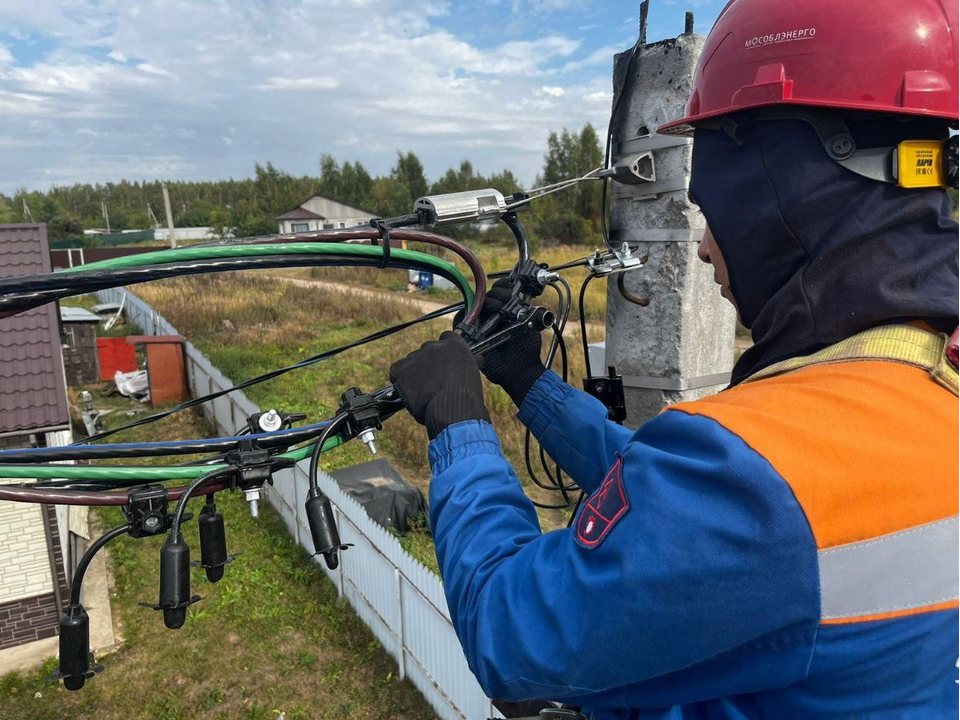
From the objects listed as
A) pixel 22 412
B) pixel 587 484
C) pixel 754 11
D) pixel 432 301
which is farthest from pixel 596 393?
pixel 432 301

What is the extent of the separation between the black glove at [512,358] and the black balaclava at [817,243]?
83 cm

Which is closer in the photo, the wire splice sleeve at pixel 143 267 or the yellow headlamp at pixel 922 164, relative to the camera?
the yellow headlamp at pixel 922 164

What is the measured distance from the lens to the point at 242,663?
6730 mm

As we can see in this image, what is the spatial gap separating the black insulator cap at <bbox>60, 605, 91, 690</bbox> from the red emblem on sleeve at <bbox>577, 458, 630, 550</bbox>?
1.57 m

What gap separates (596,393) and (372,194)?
6096 cm

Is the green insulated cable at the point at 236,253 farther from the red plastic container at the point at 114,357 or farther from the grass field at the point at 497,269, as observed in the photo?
the grass field at the point at 497,269

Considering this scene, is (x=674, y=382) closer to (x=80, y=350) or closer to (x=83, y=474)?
(x=83, y=474)

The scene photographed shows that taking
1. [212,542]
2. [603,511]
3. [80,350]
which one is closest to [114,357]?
[80,350]

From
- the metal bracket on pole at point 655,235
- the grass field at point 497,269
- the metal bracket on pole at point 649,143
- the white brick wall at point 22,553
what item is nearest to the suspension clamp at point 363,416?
the metal bracket on pole at point 655,235

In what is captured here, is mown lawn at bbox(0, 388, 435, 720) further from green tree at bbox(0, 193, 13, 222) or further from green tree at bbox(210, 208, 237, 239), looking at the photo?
green tree at bbox(0, 193, 13, 222)

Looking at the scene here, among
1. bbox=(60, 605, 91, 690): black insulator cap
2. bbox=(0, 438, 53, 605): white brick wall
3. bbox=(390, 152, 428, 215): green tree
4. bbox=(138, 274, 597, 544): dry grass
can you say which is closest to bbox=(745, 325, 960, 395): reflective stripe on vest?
bbox=(60, 605, 91, 690): black insulator cap

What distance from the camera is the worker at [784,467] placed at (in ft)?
3.36

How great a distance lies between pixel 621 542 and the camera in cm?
112

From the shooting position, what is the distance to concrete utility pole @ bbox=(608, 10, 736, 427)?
227 cm
